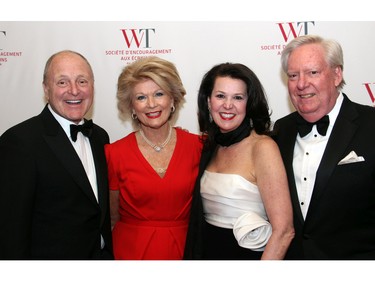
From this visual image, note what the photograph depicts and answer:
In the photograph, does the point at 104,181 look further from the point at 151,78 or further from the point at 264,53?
the point at 264,53

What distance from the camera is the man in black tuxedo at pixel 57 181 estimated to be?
2008 millimetres

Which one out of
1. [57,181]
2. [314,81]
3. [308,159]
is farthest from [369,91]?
[57,181]

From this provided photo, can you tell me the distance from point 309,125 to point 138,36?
1.76 metres

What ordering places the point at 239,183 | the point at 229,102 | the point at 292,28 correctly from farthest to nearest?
the point at 292,28
the point at 229,102
the point at 239,183

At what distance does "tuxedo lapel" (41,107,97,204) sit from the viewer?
214 cm

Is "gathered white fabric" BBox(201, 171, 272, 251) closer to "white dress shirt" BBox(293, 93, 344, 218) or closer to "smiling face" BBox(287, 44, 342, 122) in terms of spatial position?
"white dress shirt" BBox(293, 93, 344, 218)

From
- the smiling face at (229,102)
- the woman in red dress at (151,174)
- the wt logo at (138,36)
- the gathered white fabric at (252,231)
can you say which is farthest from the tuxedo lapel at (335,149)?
the wt logo at (138,36)

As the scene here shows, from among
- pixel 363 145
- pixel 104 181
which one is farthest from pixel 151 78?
pixel 363 145

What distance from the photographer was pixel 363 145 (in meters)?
2.12

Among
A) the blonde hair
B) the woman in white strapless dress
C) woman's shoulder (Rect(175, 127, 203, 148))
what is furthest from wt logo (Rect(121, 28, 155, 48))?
the woman in white strapless dress

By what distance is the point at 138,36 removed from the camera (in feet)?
11.4

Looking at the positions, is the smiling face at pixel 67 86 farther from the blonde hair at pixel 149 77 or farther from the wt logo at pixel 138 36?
the wt logo at pixel 138 36

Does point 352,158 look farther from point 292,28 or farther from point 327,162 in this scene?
point 292,28

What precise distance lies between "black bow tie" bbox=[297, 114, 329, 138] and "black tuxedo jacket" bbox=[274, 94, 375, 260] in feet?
0.19
